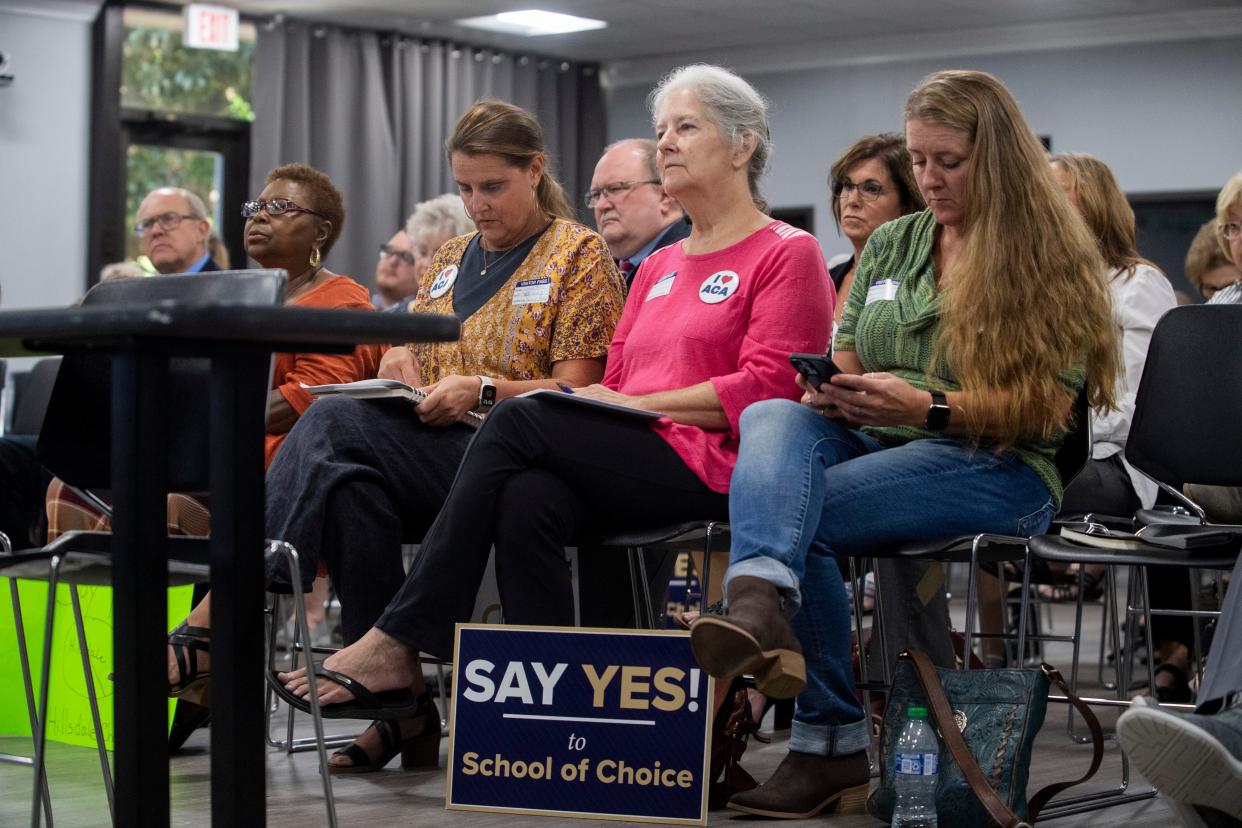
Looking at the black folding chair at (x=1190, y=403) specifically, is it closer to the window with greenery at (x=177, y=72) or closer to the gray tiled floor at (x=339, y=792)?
the gray tiled floor at (x=339, y=792)

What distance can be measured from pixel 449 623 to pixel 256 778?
2.40 feet

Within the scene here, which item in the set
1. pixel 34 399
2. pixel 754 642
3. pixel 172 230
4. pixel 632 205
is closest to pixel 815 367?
pixel 754 642

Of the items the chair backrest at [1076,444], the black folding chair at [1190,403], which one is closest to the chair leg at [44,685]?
the chair backrest at [1076,444]

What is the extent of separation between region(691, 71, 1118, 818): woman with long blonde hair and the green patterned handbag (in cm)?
12

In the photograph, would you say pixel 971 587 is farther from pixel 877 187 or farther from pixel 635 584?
pixel 877 187

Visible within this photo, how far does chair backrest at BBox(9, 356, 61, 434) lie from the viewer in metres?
4.21

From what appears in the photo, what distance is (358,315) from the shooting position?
1508mm

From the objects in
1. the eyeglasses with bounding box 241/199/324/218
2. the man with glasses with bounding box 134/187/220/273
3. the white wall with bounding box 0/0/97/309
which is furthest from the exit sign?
the eyeglasses with bounding box 241/199/324/218

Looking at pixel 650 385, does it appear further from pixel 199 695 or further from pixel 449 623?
pixel 199 695

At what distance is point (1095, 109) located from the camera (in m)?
8.02

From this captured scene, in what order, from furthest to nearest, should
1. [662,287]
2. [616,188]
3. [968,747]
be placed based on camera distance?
[616,188] → [662,287] → [968,747]

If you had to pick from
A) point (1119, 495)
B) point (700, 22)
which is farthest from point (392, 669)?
point (700, 22)

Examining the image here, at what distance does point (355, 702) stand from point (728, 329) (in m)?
0.85

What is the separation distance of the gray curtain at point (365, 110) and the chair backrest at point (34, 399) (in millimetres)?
3256
